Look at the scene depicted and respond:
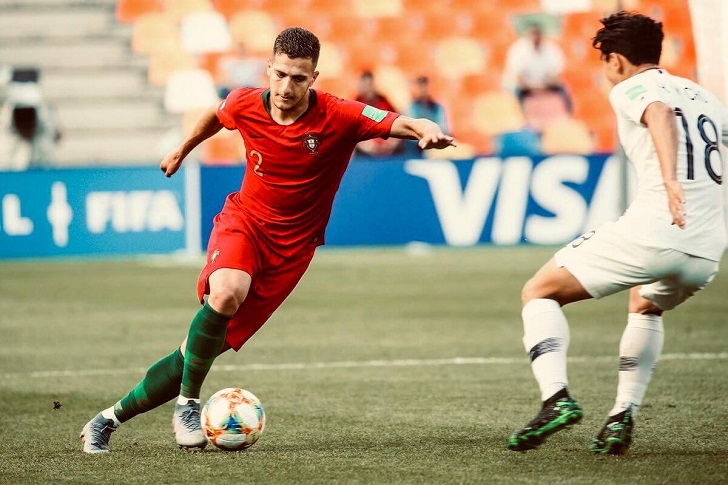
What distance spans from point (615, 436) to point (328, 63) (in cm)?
1422

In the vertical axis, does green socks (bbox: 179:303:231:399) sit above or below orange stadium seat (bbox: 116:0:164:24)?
below

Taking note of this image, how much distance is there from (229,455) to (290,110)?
1.41m

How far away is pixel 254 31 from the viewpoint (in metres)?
18.3

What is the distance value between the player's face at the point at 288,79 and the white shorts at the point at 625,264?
1.24 m

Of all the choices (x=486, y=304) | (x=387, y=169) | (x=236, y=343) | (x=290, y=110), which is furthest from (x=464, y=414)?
(x=387, y=169)

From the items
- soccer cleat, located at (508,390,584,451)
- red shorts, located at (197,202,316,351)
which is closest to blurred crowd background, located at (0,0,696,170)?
red shorts, located at (197,202,316,351)

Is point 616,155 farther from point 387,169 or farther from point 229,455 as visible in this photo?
point 229,455

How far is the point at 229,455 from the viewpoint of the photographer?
496cm

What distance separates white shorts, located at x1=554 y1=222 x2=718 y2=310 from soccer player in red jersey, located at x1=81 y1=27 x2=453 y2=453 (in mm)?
802

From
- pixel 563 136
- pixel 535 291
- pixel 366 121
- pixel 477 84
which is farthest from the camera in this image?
pixel 477 84

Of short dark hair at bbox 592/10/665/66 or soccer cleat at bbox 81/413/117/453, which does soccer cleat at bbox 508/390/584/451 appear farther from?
soccer cleat at bbox 81/413/117/453

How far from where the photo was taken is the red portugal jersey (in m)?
5.18

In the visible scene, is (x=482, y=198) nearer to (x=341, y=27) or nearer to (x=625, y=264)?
(x=341, y=27)

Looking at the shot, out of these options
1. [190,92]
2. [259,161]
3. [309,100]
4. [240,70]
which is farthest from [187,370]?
[190,92]
